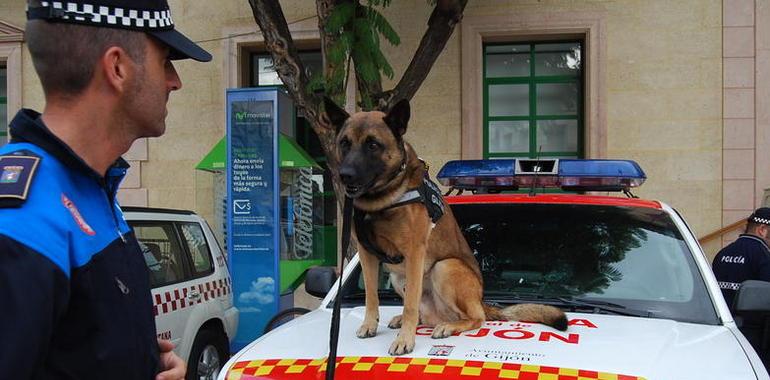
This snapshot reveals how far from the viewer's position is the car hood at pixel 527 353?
183 cm

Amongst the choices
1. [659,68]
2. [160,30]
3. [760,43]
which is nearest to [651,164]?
[659,68]

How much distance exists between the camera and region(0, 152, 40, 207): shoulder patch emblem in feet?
2.89

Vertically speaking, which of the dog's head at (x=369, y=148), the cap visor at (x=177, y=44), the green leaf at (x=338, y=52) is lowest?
the dog's head at (x=369, y=148)

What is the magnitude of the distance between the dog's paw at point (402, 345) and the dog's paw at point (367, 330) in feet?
0.71

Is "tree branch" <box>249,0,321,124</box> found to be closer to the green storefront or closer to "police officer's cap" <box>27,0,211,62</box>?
the green storefront

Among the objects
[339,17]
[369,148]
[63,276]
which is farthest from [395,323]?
[339,17]

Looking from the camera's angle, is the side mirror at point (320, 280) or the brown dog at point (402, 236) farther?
the side mirror at point (320, 280)

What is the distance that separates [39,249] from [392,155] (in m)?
1.61

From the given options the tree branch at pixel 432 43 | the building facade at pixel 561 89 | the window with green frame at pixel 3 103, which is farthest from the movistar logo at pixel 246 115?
the window with green frame at pixel 3 103

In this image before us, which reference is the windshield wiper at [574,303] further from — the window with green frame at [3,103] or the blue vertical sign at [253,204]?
the window with green frame at [3,103]

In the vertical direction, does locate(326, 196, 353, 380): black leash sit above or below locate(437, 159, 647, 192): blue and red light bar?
below

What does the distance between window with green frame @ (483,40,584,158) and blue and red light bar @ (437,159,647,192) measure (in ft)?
17.1

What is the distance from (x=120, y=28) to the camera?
3.48 ft

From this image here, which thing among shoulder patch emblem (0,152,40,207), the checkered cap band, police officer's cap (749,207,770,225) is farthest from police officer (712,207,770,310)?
shoulder patch emblem (0,152,40,207)
